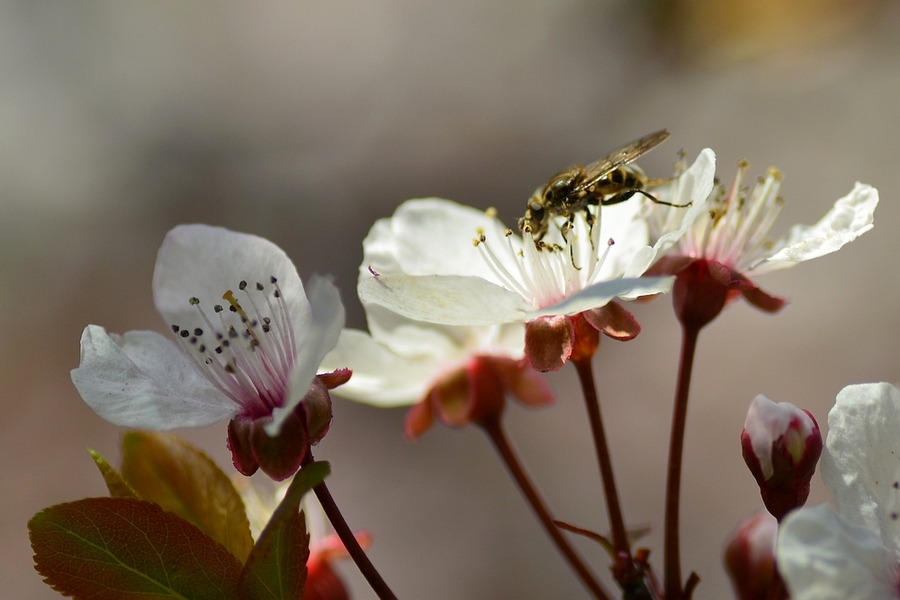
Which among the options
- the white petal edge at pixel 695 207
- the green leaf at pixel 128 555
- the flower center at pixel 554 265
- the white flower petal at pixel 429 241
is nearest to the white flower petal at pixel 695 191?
the white petal edge at pixel 695 207

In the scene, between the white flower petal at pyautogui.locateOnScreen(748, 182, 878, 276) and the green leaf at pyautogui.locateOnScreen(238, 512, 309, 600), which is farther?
the white flower petal at pyautogui.locateOnScreen(748, 182, 878, 276)

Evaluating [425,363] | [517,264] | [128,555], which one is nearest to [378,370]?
[425,363]

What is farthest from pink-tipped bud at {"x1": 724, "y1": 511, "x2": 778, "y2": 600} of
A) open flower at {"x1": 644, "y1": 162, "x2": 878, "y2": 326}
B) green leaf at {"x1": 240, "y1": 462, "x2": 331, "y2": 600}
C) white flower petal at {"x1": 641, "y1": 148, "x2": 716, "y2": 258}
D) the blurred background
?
the blurred background

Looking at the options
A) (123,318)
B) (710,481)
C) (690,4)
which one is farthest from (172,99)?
(710,481)

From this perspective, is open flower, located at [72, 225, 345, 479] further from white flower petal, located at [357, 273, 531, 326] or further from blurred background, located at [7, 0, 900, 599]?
blurred background, located at [7, 0, 900, 599]

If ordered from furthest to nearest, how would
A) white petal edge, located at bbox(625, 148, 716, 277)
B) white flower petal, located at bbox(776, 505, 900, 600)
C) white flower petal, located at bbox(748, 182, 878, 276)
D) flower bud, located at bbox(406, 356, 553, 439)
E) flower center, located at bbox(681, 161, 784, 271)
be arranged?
1. flower bud, located at bbox(406, 356, 553, 439)
2. flower center, located at bbox(681, 161, 784, 271)
3. white flower petal, located at bbox(748, 182, 878, 276)
4. white petal edge, located at bbox(625, 148, 716, 277)
5. white flower petal, located at bbox(776, 505, 900, 600)
